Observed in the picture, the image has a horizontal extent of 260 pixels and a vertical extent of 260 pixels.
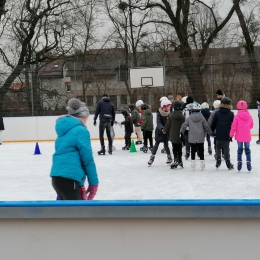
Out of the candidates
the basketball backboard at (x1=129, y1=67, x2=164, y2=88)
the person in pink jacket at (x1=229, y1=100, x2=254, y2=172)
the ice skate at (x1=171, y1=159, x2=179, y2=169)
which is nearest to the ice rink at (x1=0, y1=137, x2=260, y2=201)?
the ice skate at (x1=171, y1=159, x2=179, y2=169)

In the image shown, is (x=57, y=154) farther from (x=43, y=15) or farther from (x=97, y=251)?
(x=43, y=15)

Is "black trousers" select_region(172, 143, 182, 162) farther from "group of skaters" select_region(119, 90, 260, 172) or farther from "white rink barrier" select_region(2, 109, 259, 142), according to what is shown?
"white rink barrier" select_region(2, 109, 259, 142)

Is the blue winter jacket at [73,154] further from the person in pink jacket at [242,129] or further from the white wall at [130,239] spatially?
the person in pink jacket at [242,129]

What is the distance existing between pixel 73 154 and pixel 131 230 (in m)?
1.28

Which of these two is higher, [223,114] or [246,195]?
[223,114]

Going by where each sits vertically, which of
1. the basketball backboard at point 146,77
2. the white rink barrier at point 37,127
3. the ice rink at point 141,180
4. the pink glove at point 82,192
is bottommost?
the ice rink at point 141,180

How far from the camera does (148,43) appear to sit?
1059 inches

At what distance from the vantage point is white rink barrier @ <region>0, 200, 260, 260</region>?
2.84m

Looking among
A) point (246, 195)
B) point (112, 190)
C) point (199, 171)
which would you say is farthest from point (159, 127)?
point (246, 195)

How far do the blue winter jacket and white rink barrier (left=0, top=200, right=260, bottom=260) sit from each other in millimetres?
1087

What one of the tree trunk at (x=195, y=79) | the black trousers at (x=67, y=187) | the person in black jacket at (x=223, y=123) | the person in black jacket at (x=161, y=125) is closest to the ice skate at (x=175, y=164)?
the person in black jacket at (x=161, y=125)

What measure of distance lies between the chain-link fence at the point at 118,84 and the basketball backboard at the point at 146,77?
0.18 meters

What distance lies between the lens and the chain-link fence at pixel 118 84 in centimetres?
1705

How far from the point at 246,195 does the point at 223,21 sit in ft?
71.6
